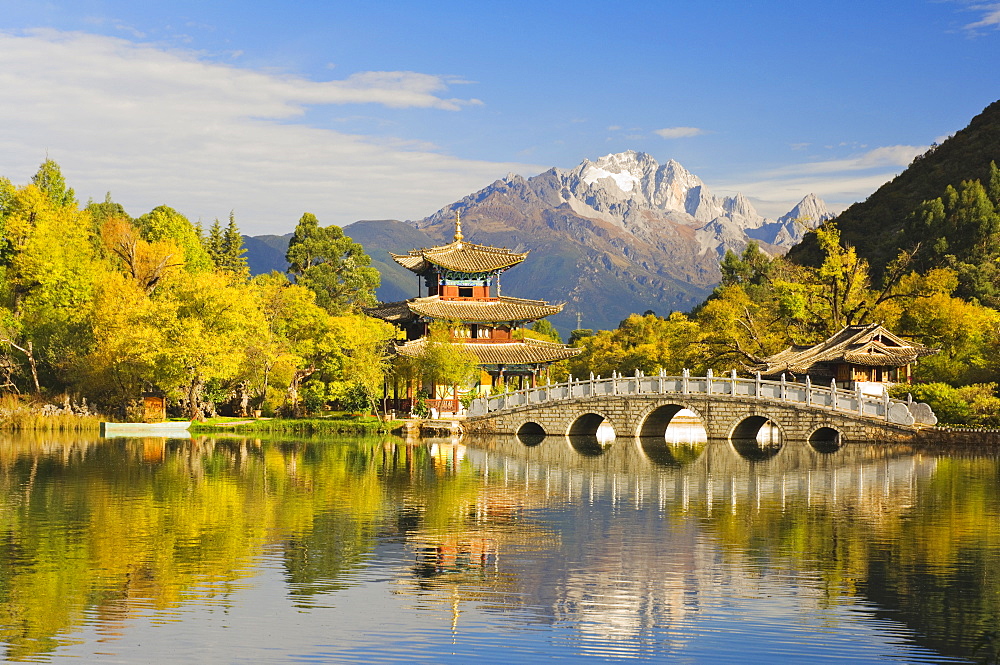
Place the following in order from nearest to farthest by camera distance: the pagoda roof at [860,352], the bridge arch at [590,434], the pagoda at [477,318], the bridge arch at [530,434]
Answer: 1. the bridge arch at [590,434]
2. the pagoda roof at [860,352]
3. the bridge arch at [530,434]
4. the pagoda at [477,318]

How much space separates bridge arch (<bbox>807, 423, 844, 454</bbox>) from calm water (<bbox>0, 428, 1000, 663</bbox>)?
8.18 meters

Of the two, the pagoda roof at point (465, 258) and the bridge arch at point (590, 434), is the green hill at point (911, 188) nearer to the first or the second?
the pagoda roof at point (465, 258)

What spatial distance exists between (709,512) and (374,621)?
13.7 m

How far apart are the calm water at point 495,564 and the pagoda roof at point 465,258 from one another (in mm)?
30587

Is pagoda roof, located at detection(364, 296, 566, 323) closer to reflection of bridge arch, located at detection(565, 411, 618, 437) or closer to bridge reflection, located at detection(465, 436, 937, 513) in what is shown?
reflection of bridge arch, located at detection(565, 411, 618, 437)

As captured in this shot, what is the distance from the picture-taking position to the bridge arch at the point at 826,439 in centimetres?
4625

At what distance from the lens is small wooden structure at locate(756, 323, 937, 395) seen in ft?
169

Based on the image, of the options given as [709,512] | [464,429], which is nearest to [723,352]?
[464,429]

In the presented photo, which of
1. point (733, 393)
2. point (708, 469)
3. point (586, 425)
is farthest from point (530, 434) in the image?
point (708, 469)

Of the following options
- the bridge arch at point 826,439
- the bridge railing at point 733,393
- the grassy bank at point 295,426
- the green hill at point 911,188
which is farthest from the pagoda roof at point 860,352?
the green hill at point 911,188

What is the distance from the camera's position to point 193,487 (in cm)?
3216

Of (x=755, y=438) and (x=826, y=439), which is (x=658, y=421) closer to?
(x=755, y=438)

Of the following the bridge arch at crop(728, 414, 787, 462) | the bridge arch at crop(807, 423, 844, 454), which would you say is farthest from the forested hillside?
the bridge arch at crop(807, 423, 844, 454)

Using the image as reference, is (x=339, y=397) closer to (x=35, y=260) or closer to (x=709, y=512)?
(x=35, y=260)
